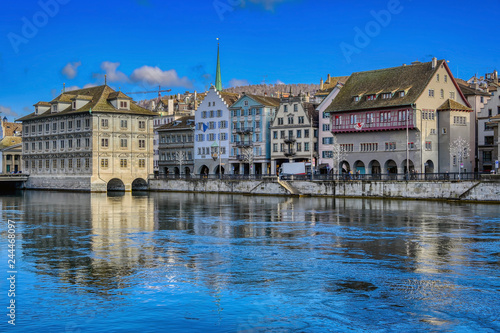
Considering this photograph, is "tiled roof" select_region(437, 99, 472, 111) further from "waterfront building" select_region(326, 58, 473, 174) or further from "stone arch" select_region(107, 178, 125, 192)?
"stone arch" select_region(107, 178, 125, 192)

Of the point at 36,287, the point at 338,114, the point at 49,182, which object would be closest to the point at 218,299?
the point at 36,287

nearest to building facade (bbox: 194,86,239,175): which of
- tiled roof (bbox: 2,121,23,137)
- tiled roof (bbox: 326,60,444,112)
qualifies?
tiled roof (bbox: 326,60,444,112)

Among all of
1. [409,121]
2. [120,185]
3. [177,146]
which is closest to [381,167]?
[409,121]

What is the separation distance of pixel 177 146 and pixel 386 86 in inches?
1815

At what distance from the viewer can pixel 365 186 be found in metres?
68.1

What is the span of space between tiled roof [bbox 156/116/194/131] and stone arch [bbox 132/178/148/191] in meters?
17.6

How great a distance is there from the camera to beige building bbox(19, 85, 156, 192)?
306 ft

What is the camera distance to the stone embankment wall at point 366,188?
193ft

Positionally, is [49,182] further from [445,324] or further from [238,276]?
[445,324]

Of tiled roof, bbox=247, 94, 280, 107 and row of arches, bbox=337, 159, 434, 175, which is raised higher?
tiled roof, bbox=247, 94, 280, 107

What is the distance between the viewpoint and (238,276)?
2216 cm

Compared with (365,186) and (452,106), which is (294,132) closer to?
(452,106)

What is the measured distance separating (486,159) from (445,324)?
2798 inches

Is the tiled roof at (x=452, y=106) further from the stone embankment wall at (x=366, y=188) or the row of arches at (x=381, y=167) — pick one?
the stone embankment wall at (x=366, y=188)
